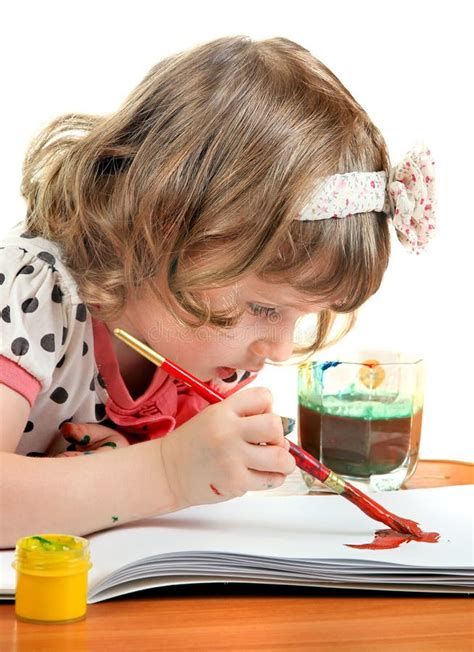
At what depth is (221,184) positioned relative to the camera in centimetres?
93

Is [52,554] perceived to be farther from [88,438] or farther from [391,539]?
[88,438]

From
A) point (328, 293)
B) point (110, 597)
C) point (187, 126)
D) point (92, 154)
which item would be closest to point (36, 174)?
point (92, 154)

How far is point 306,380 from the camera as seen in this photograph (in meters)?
1.05

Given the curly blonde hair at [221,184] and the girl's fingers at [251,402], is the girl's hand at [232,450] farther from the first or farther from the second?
the curly blonde hair at [221,184]

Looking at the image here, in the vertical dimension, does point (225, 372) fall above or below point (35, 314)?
below

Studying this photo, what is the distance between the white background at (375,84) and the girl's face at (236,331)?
0.87 meters

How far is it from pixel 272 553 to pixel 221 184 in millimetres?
348

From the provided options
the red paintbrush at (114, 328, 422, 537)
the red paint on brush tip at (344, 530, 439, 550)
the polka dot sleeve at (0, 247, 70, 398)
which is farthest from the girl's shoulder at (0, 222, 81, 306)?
the red paint on brush tip at (344, 530, 439, 550)

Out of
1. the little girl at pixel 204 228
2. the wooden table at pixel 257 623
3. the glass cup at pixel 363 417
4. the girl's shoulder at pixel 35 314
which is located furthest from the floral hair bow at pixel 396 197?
the wooden table at pixel 257 623

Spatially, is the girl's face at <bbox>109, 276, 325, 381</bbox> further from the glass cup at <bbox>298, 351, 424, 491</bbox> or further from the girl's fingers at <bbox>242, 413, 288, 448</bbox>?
the girl's fingers at <bbox>242, 413, 288, 448</bbox>

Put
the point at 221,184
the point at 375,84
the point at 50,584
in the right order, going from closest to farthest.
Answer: the point at 50,584, the point at 221,184, the point at 375,84

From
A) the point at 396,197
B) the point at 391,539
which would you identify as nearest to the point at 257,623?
the point at 391,539

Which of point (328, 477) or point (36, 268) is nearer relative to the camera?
point (328, 477)

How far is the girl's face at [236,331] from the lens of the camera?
958 millimetres
